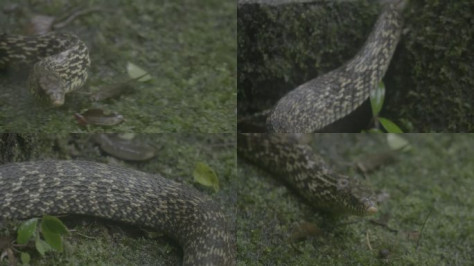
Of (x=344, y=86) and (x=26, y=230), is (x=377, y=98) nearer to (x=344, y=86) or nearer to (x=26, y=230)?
(x=344, y=86)

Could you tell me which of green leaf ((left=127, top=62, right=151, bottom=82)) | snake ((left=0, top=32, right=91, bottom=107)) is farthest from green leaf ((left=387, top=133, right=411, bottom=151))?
snake ((left=0, top=32, right=91, bottom=107))

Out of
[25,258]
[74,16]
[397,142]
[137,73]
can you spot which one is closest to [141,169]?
[137,73]

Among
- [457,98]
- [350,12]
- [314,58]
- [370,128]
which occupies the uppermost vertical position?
[350,12]

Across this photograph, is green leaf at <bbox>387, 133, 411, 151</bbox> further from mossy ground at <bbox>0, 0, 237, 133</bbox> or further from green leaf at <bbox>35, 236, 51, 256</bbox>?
green leaf at <bbox>35, 236, 51, 256</bbox>

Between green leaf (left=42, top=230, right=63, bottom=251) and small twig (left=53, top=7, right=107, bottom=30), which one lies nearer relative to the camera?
green leaf (left=42, top=230, right=63, bottom=251)

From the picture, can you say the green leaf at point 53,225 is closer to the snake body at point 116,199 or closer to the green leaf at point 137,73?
the snake body at point 116,199

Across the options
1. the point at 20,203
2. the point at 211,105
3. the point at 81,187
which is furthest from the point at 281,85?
the point at 20,203

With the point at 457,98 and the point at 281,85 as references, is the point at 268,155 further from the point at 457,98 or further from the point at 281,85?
the point at 457,98
